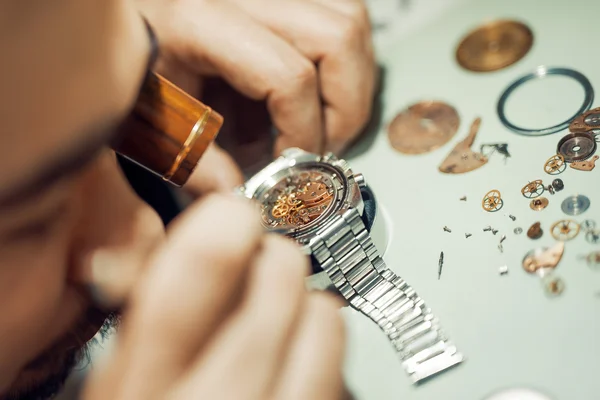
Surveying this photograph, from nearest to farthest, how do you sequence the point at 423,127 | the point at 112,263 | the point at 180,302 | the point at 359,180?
1. the point at 180,302
2. the point at 112,263
3. the point at 359,180
4. the point at 423,127

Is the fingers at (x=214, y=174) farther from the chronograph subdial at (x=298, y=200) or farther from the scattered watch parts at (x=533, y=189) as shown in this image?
the scattered watch parts at (x=533, y=189)

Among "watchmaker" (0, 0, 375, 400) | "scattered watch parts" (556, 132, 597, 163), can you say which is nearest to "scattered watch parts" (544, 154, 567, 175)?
"scattered watch parts" (556, 132, 597, 163)

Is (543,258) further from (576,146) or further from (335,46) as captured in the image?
(335,46)

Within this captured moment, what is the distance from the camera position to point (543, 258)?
2.03ft

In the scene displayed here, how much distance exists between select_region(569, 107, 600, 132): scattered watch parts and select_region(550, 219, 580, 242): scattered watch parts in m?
0.14

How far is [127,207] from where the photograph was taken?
56 cm

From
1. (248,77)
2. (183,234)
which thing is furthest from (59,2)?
(248,77)

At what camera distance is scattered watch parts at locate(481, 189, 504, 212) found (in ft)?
2.26

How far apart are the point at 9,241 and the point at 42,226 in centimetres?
3

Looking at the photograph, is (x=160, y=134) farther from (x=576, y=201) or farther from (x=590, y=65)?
(x=590, y=65)

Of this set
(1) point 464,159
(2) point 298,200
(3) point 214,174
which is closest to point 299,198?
(2) point 298,200

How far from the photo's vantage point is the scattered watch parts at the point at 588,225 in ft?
2.04

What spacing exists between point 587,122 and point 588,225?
16 centimetres

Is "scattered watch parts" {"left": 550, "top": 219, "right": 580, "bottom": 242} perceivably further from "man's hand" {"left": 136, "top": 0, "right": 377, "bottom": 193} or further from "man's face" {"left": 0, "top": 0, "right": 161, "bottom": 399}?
"man's face" {"left": 0, "top": 0, "right": 161, "bottom": 399}
